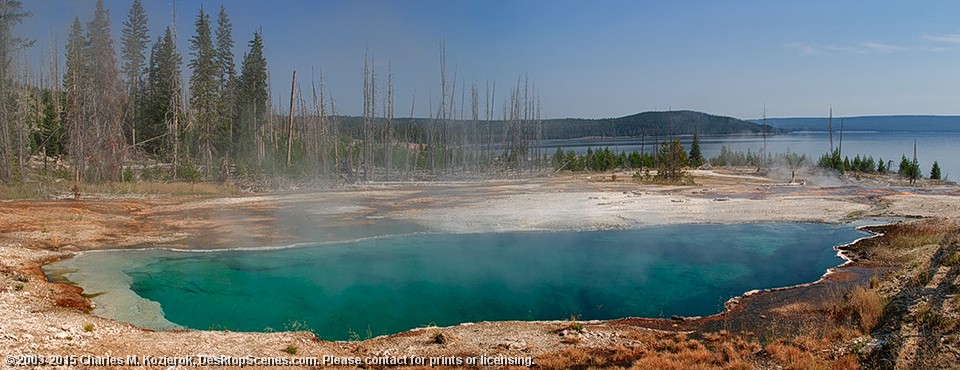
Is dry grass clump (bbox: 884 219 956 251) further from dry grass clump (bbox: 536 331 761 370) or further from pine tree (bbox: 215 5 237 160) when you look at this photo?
pine tree (bbox: 215 5 237 160)

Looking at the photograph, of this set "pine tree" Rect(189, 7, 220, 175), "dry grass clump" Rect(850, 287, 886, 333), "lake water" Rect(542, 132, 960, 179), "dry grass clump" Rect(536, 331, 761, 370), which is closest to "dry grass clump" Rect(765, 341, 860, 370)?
"dry grass clump" Rect(536, 331, 761, 370)

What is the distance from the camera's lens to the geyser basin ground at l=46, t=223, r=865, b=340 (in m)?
10.6

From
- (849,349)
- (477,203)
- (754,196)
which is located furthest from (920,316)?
(754,196)

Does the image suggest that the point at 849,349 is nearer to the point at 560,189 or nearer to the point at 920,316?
the point at 920,316

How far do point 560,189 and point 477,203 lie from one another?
8.26 metres

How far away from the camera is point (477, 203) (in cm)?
2609

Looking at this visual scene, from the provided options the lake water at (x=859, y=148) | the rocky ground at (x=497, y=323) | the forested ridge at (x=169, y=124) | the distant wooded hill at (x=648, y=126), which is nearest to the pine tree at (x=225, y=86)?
the forested ridge at (x=169, y=124)

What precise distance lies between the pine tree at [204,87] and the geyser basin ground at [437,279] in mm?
25281

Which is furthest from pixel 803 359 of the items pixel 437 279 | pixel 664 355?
pixel 437 279

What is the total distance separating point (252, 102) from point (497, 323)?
4132cm

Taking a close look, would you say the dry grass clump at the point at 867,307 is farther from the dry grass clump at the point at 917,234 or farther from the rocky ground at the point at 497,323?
the dry grass clump at the point at 917,234

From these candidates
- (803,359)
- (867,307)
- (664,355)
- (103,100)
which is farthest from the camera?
(103,100)

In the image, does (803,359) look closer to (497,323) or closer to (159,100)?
(497,323)

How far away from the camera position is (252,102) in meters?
45.3
